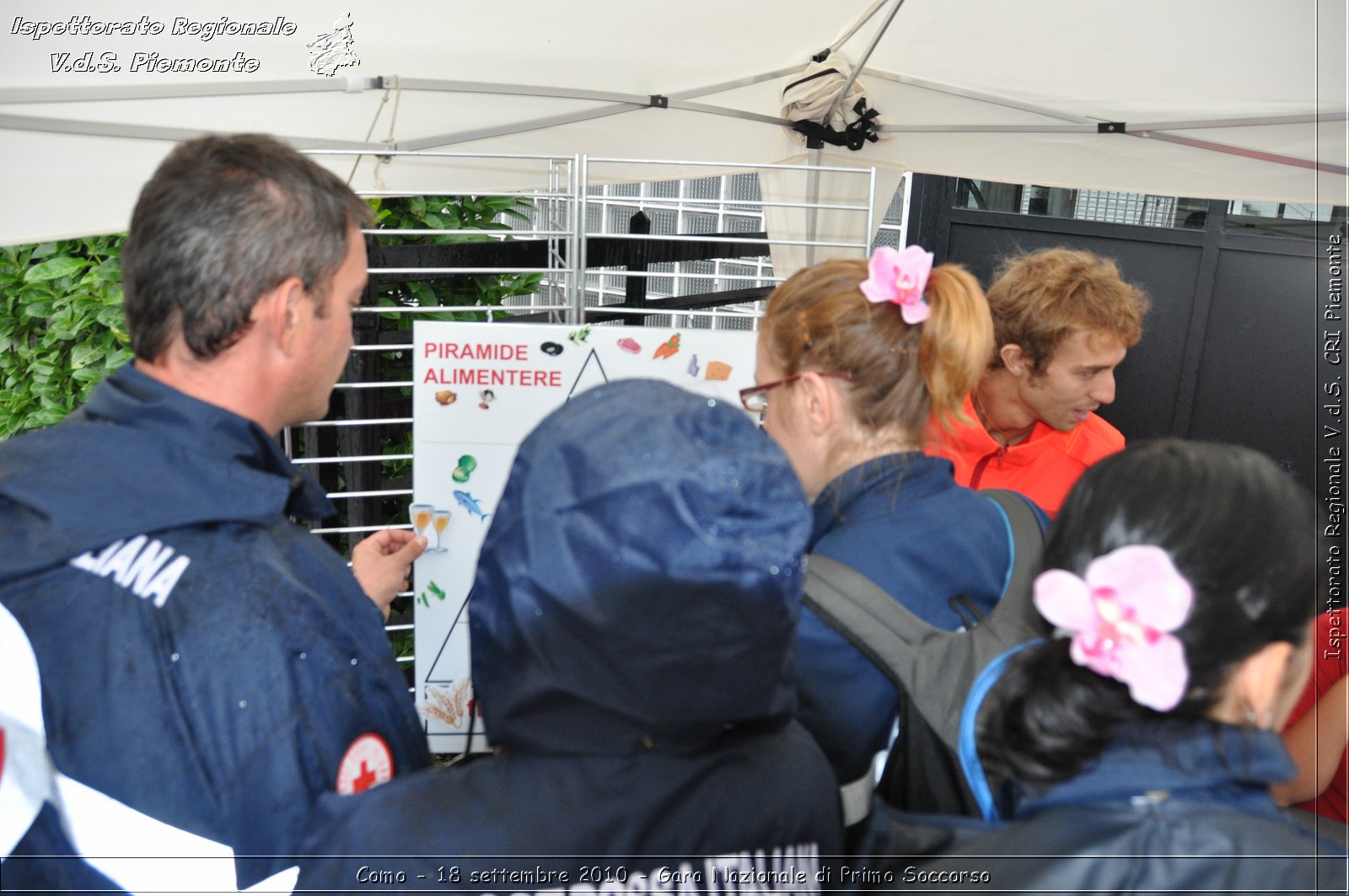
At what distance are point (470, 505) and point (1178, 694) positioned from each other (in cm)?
→ 196

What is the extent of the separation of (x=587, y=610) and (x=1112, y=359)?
1944 mm

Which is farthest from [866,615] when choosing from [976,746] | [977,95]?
[977,95]

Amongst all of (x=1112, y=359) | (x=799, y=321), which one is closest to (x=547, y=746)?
(x=799, y=321)

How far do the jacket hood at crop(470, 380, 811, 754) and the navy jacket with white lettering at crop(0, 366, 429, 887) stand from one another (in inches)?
12.1

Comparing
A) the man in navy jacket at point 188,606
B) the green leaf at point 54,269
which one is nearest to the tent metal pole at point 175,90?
the green leaf at point 54,269

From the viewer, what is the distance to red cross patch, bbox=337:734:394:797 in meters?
1.04

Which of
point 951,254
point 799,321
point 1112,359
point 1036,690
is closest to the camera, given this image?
point 1036,690

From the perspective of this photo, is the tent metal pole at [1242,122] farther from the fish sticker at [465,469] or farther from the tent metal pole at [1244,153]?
the fish sticker at [465,469]

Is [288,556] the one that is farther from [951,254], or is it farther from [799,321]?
[951,254]

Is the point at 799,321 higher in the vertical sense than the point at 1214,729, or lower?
higher

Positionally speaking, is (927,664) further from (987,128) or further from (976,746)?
(987,128)

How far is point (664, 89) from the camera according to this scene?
3154 millimetres

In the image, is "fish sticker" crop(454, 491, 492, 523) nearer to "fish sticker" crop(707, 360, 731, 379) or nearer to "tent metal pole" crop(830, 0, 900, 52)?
"fish sticker" crop(707, 360, 731, 379)

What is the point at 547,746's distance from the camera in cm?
82
